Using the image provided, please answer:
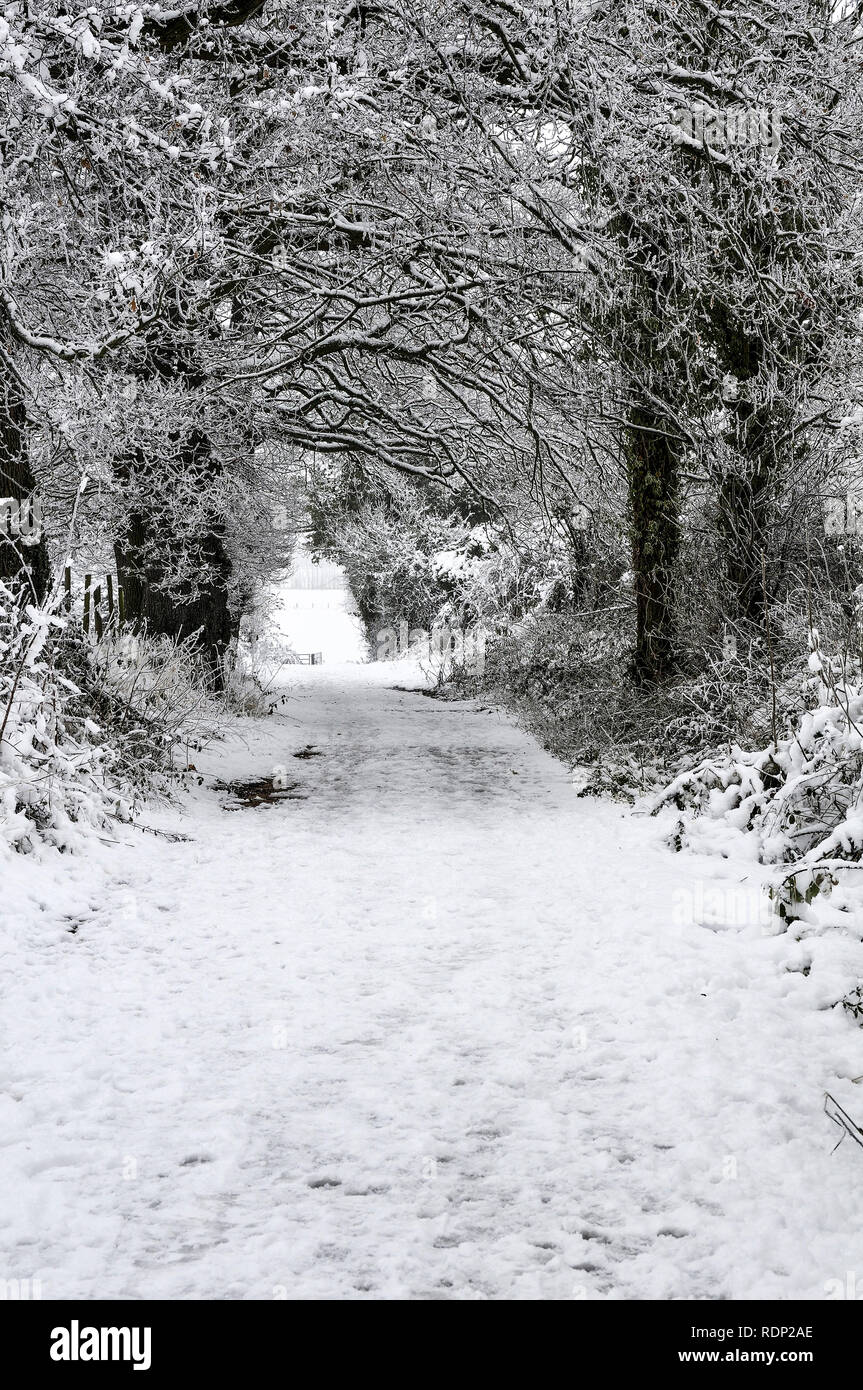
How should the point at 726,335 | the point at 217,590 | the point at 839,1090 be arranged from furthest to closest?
1. the point at 217,590
2. the point at 726,335
3. the point at 839,1090

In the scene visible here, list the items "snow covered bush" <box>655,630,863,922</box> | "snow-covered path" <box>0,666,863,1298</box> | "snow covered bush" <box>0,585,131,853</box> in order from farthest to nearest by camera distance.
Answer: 1. "snow covered bush" <box>0,585,131,853</box>
2. "snow covered bush" <box>655,630,863,922</box>
3. "snow-covered path" <box>0,666,863,1298</box>

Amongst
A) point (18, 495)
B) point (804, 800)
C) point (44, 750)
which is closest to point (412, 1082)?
point (804, 800)

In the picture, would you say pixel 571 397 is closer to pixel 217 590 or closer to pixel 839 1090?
pixel 217 590

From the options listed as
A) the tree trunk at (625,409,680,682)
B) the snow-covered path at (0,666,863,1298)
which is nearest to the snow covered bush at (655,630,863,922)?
the snow-covered path at (0,666,863,1298)

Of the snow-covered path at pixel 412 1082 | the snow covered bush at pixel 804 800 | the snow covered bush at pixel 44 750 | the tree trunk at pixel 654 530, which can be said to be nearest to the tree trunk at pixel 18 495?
the snow covered bush at pixel 44 750

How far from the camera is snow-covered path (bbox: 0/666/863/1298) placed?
2.80m

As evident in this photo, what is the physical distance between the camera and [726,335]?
9.37 m

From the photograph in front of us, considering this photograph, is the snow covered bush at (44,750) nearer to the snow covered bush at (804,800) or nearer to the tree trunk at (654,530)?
the snow covered bush at (804,800)

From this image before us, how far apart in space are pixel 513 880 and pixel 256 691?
379 inches

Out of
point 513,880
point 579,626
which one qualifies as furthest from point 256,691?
point 513,880

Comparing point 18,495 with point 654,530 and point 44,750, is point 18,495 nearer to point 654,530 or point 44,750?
point 44,750

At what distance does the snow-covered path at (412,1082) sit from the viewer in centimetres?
280

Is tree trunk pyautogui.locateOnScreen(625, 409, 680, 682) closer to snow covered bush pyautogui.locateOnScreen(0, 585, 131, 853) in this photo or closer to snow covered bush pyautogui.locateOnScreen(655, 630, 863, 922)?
snow covered bush pyautogui.locateOnScreen(655, 630, 863, 922)

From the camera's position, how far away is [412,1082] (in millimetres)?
3898
